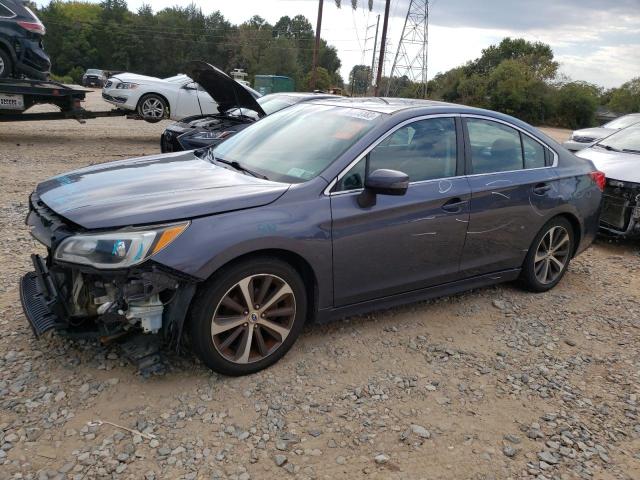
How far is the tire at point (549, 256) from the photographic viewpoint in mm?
4746

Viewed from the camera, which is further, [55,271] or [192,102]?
[192,102]

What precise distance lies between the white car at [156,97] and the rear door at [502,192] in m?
9.87

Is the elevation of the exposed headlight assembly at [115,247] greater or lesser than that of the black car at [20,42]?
lesser

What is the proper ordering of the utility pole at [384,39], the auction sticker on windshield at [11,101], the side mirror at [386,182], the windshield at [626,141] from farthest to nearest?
the utility pole at [384,39] → the auction sticker on windshield at [11,101] → the windshield at [626,141] → the side mirror at [386,182]

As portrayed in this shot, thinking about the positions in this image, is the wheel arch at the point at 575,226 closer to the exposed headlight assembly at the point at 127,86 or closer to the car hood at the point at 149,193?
the car hood at the point at 149,193

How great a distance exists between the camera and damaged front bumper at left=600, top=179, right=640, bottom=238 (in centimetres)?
627

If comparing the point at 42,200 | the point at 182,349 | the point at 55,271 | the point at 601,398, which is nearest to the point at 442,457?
the point at 601,398

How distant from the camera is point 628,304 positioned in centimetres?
502

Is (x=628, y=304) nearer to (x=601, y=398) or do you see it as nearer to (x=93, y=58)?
(x=601, y=398)

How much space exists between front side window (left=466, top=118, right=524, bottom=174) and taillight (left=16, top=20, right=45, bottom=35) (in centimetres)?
932

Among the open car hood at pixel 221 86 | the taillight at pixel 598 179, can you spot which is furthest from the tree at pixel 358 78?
the taillight at pixel 598 179

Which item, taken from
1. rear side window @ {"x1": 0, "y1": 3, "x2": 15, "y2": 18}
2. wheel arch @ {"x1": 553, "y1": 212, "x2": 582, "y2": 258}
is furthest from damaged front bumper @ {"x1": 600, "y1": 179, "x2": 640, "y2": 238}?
rear side window @ {"x1": 0, "y1": 3, "x2": 15, "y2": 18}

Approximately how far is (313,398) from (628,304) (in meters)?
3.42

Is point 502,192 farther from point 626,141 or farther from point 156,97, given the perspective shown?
point 156,97
